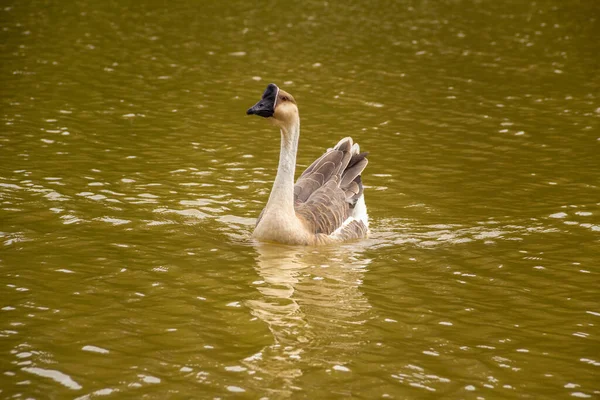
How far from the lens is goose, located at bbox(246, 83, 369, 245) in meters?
12.7

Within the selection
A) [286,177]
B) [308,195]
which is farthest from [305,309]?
[308,195]

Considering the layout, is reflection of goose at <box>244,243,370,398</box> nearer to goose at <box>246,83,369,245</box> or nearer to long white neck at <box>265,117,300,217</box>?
goose at <box>246,83,369,245</box>

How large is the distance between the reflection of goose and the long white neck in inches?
24.9

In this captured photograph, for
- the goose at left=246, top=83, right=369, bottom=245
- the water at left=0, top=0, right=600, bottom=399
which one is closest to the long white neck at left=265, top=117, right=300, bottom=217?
the goose at left=246, top=83, right=369, bottom=245

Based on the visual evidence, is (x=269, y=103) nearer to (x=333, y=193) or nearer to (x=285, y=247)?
(x=285, y=247)

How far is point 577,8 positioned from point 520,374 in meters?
34.2

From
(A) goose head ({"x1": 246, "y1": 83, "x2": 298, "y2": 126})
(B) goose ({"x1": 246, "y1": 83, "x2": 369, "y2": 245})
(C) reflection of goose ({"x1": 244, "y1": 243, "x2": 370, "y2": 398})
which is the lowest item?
(C) reflection of goose ({"x1": 244, "y1": 243, "x2": 370, "y2": 398})

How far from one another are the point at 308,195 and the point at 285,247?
1.80 metres

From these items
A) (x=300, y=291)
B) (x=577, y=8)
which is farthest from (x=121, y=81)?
(x=577, y=8)

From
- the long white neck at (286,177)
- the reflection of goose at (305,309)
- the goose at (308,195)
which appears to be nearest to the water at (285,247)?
the reflection of goose at (305,309)

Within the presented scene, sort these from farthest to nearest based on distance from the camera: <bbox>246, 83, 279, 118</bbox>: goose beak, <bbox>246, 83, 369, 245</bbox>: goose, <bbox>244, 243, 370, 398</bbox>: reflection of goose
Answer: <bbox>246, 83, 369, 245</bbox>: goose < <bbox>246, 83, 279, 118</bbox>: goose beak < <bbox>244, 243, 370, 398</bbox>: reflection of goose

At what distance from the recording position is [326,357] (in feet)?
30.1

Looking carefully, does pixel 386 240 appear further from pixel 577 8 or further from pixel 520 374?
pixel 577 8

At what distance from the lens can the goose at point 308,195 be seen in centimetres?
1273
